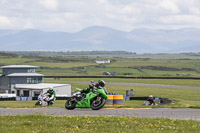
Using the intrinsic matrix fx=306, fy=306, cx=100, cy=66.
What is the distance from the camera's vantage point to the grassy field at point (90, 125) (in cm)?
1184

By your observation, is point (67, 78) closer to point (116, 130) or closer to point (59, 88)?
point (59, 88)

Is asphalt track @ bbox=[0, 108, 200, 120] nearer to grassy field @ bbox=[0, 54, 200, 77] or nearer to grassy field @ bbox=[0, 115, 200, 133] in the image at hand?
grassy field @ bbox=[0, 115, 200, 133]

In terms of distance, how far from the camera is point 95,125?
12883 mm

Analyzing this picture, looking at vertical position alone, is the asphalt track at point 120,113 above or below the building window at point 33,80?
below

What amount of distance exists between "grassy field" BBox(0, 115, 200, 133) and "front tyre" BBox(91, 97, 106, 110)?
465cm

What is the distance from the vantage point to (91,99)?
1941 cm

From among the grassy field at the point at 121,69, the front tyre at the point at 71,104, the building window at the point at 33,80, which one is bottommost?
the front tyre at the point at 71,104

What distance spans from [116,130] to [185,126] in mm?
3249

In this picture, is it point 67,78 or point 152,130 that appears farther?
point 67,78

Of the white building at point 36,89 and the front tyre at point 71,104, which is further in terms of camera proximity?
the white building at point 36,89

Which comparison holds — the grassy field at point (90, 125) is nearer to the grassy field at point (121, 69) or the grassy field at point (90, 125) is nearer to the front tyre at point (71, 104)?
the front tyre at point (71, 104)

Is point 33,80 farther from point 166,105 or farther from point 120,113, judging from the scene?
point 120,113

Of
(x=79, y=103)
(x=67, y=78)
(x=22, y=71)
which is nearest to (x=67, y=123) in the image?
(x=79, y=103)

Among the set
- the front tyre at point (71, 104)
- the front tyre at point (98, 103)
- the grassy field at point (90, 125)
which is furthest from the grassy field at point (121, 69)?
the grassy field at point (90, 125)
